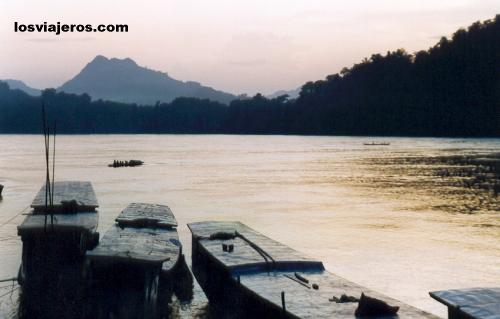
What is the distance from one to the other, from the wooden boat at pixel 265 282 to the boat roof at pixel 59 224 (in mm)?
4584

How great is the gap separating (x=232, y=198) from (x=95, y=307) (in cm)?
4282

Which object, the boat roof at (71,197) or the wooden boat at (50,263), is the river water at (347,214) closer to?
the wooden boat at (50,263)

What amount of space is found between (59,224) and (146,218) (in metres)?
4.60

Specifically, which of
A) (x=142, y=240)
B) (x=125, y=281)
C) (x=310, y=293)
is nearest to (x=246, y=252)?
(x=142, y=240)

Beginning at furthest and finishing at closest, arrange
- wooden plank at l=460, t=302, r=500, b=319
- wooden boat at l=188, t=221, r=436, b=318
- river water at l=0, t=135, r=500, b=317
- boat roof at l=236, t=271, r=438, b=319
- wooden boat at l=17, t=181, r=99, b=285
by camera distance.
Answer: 1. river water at l=0, t=135, r=500, b=317
2. wooden boat at l=17, t=181, r=99, b=285
3. wooden boat at l=188, t=221, r=436, b=318
4. boat roof at l=236, t=271, r=438, b=319
5. wooden plank at l=460, t=302, r=500, b=319

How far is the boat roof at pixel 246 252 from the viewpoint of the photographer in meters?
20.3

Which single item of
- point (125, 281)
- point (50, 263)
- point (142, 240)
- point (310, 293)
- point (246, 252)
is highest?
point (142, 240)

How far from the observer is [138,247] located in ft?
A: 71.4

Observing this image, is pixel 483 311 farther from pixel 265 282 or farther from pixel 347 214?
pixel 347 214

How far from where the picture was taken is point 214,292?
73.9 feet

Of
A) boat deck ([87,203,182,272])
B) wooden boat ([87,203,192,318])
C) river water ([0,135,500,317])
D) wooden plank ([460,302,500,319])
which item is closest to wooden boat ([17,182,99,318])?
river water ([0,135,500,317])

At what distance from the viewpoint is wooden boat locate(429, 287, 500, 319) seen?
13.9 meters

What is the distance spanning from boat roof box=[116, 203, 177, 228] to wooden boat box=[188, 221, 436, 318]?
2.50m

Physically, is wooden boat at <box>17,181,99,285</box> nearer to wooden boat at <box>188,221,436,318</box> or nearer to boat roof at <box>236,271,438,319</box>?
wooden boat at <box>188,221,436,318</box>
